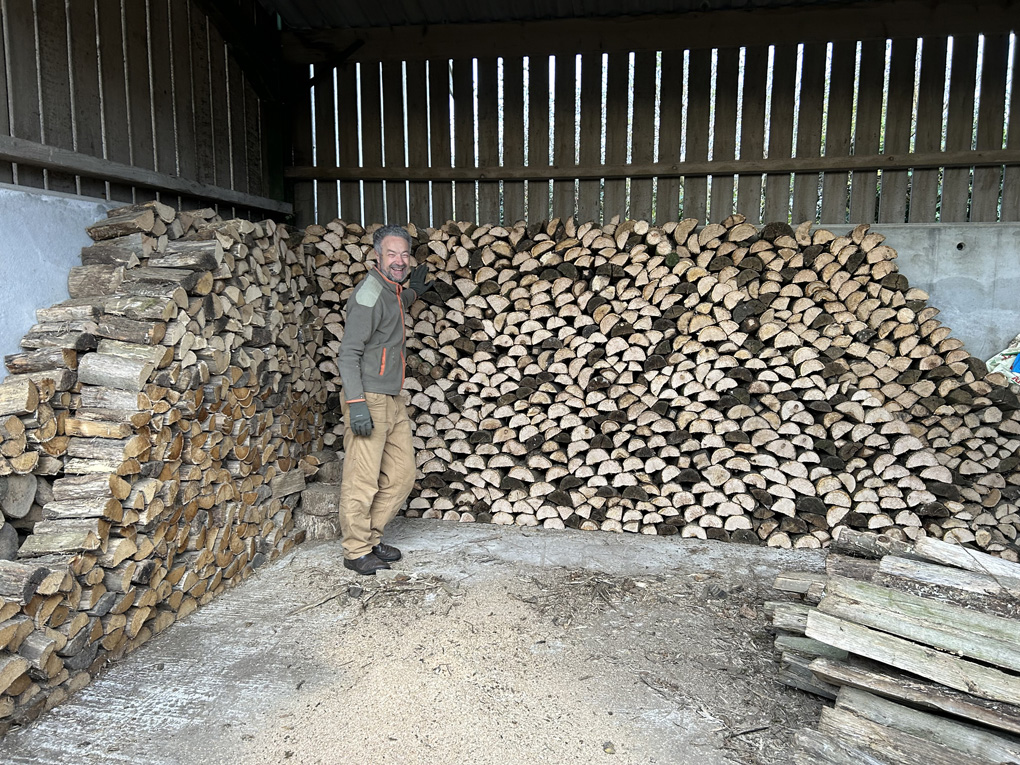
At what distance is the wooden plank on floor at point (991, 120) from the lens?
4527mm

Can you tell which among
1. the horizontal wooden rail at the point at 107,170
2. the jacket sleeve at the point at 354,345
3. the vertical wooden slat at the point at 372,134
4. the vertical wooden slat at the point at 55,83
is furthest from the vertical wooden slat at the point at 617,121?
the vertical wooden slat at the point at 55,83

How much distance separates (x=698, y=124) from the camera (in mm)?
4934

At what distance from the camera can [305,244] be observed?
4.80 metres

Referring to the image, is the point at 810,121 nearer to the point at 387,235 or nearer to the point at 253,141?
the point at 387,235

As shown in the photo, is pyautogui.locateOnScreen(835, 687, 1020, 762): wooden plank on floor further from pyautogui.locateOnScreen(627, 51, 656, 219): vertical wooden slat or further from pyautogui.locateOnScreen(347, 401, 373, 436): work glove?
pyautogui.locateOnScreen(627, 51, 656, 219): vertical wooden slat

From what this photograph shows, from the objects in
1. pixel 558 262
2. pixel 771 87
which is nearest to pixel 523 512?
pixel 558 262

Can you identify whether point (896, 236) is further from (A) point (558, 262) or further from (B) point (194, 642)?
(B) point (194, 642)

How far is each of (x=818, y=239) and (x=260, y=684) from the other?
3875 mm

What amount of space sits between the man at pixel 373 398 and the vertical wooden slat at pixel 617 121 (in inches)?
72.9

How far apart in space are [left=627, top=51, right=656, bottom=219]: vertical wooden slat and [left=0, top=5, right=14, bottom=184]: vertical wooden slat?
145 inches

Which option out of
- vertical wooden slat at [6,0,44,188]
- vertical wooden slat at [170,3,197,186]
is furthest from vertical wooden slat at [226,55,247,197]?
vertical wooden slat at [6,0,44,188]

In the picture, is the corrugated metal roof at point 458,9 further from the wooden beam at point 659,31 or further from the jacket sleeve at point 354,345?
the jacket sleeve at point 354,345

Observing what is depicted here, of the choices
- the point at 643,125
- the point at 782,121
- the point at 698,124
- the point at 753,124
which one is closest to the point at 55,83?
the point at 643,125

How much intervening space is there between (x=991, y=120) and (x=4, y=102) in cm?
561
